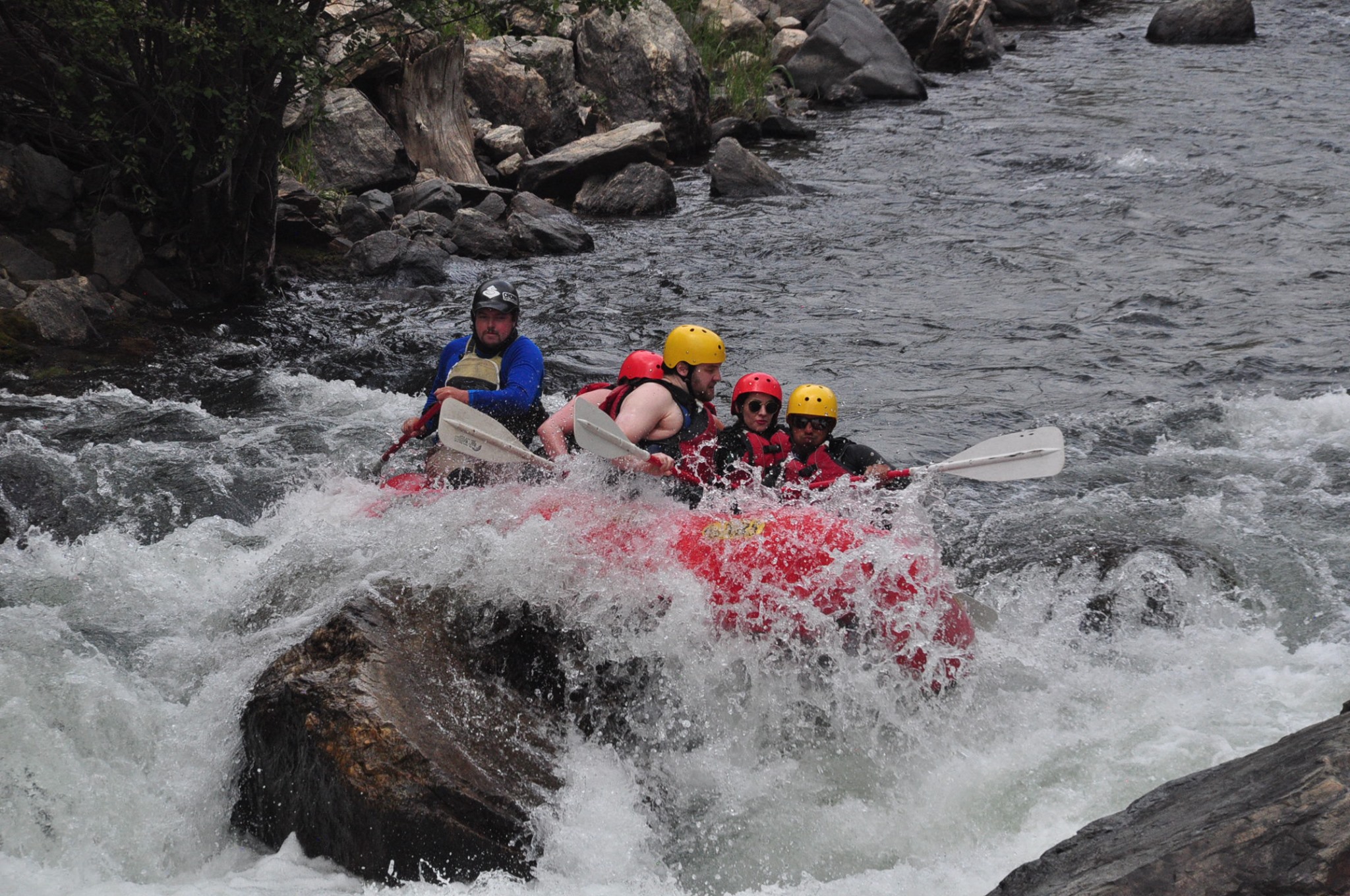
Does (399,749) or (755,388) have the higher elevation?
(755,388)

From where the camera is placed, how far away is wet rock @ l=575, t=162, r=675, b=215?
513 inches

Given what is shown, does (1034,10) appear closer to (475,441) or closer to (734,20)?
(734,20)

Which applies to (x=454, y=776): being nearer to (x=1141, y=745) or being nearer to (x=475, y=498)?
(x=475, y=498)

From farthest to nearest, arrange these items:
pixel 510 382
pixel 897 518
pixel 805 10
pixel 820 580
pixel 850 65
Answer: pixel 805 10 → pixel 850 65 → pixel 510 382 → pixel 897 518 → pixel 820 580

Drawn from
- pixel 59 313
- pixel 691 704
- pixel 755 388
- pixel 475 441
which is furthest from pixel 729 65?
pixel 691 704

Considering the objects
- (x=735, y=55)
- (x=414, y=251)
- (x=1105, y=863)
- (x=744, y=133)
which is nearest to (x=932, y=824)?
(x=1105, y=863)

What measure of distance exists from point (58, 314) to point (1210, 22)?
18600 mm

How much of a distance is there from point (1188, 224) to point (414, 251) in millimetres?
7179

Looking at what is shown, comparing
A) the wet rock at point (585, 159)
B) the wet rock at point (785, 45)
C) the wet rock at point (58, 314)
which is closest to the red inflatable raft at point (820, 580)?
the wet rock at point (58, 314)

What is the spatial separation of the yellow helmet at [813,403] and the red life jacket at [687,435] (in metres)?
0.41

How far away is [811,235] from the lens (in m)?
12.1

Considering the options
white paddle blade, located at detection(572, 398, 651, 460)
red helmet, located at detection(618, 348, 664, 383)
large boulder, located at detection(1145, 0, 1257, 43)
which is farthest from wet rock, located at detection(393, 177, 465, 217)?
large boulder, located at detection(1145, 0, 1257, 43)

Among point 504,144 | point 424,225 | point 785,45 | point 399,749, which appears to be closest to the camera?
point 399,749

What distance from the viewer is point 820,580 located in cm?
496
